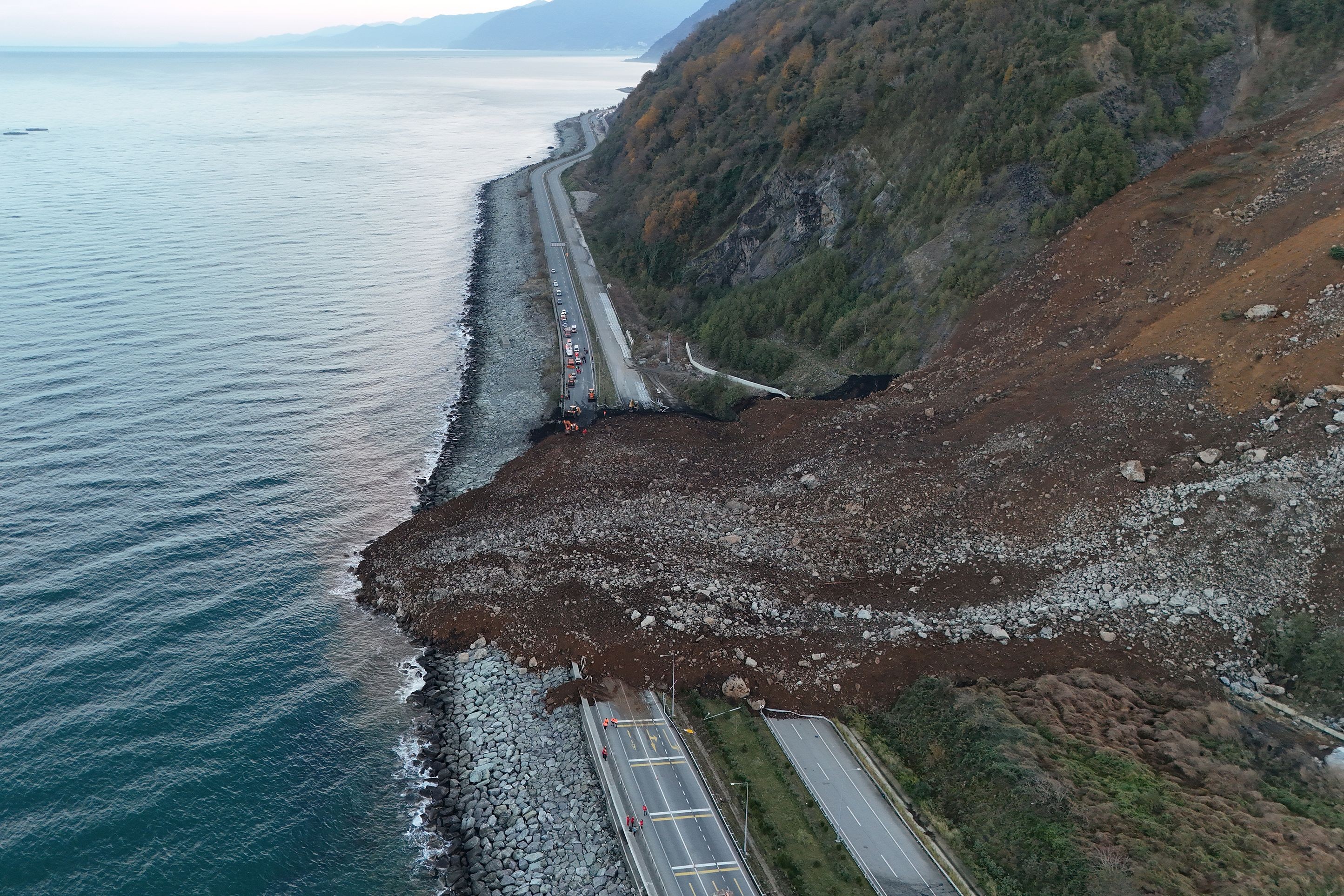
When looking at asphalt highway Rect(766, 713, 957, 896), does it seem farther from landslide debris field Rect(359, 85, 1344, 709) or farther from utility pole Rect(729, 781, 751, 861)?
utility pole Rect(729, 781, 751, 861)

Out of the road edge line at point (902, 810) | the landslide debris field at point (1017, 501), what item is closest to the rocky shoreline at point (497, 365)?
the landslide debris field at point (1017, 501)

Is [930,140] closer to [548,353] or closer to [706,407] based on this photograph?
[706,407]

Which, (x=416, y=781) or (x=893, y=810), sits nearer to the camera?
(x=893, y=810)

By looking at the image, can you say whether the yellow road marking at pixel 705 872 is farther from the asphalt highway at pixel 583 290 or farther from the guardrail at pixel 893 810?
the asphalt highway at pixel 583 290

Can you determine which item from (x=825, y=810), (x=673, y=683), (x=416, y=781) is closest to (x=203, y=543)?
(x=416, y=781)

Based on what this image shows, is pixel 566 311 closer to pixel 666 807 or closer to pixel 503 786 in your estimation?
pixel 503 786

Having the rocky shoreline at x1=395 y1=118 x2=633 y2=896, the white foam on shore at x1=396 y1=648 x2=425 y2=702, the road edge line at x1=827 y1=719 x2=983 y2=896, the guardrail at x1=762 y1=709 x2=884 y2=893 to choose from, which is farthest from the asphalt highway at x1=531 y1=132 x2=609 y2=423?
the road edge line at x1=827 y1=719 x2=983 y2=896
